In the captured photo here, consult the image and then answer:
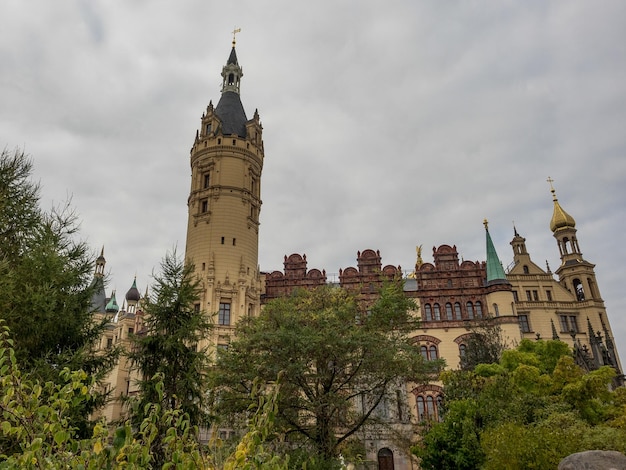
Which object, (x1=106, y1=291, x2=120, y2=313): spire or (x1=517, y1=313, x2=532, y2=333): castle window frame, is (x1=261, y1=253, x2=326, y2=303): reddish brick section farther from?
(x1=106, y1=291, x2=120, y2=313): spire

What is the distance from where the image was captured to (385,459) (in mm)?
33906

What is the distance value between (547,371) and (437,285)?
15.4 m

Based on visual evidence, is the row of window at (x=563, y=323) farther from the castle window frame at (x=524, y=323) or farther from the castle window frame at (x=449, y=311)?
the castle window frame at (x=449, y=311)

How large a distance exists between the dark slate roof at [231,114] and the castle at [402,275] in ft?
0.41

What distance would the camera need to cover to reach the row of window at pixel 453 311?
39719mm

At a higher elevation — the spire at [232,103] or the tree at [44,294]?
the spire at [232,103]

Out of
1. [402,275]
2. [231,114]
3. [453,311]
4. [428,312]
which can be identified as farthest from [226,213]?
[453,311]

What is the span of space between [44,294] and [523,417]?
1928cm

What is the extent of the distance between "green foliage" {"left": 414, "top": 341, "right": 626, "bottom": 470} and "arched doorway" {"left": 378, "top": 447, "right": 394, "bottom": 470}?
39.6 feet

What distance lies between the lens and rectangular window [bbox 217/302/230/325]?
36625mm

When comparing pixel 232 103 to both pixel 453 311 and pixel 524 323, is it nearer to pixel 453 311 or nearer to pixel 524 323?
pixel 453 311

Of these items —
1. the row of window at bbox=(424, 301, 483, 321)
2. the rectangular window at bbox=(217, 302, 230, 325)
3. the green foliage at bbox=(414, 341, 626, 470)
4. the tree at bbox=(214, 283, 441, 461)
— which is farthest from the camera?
the row of window at bbox=(424, 301, 483, 321)

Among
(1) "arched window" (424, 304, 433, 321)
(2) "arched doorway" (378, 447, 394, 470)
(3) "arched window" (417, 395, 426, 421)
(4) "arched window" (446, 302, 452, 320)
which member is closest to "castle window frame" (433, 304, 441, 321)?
(1) "arched window" (424, 304, 433, 321)

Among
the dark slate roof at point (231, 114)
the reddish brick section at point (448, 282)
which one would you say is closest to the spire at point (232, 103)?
the dark slate roof at point (231, 114)
